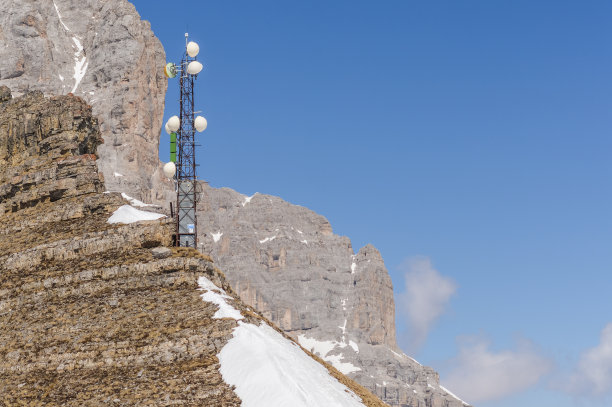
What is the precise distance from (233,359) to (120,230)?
1753cm

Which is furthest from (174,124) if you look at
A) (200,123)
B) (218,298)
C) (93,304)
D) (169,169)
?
(218,298)

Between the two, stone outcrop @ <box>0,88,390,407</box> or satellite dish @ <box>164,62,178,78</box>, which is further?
satellite dish @ <box>164,62,178,78</box>

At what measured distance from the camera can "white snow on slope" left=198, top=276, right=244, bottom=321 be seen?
61.5 meters

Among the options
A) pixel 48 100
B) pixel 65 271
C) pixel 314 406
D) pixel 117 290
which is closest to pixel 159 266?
pixel 117 290

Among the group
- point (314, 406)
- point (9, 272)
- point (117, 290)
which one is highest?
point (9, 272)

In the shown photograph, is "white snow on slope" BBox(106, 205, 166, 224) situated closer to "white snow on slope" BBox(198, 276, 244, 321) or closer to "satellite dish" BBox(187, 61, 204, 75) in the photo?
"white snow on slope" BBox(198, 276, 244, 321)

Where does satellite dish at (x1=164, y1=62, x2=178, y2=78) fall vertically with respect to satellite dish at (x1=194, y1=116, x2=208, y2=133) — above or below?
above

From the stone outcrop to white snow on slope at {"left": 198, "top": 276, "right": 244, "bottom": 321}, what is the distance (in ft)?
1.32

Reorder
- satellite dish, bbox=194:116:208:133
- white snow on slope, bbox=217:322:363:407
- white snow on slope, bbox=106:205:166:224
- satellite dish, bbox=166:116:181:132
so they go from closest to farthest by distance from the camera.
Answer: white snow on slope, bbox=217:322:363:407 < white snow on slope, bbox=106:205:166:224 < satellite dish, bbox=194:116:208:133 < satellite dish, bbox=166:116:181:132

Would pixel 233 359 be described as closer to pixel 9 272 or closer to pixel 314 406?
pixel 314 406

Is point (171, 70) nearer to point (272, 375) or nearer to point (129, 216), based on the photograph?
point (129, 216)

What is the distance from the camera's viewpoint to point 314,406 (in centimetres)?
5350

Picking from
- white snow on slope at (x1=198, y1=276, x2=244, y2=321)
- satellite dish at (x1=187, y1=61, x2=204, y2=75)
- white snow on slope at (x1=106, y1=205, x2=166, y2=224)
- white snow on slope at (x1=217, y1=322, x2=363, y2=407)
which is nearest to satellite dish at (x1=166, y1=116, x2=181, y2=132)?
satellite dish at (x1=187, y1=61, x2=204, y2=75)

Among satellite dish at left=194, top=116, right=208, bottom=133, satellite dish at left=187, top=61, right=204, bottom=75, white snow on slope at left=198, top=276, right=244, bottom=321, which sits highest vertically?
satellite dish at left=187, top=61, right=204, bottom=75
